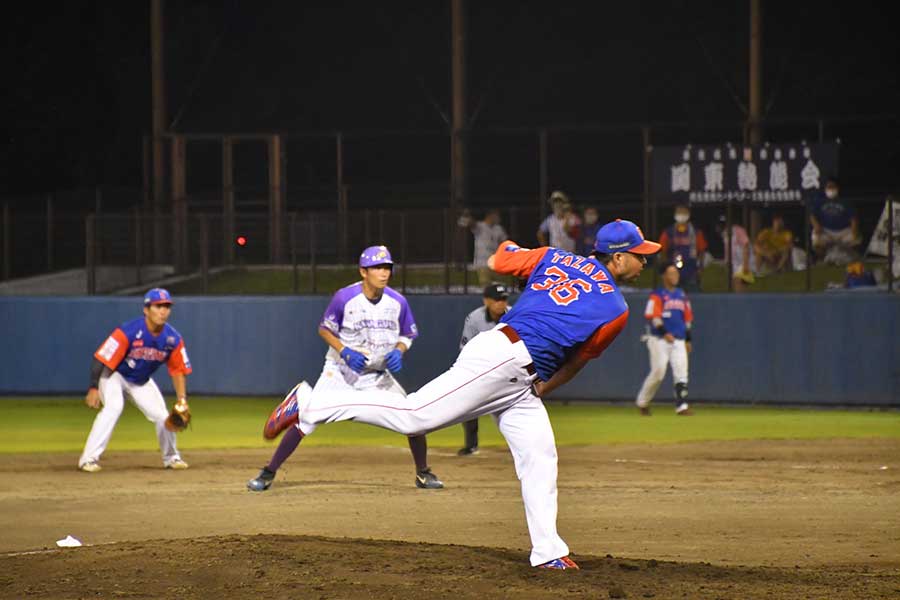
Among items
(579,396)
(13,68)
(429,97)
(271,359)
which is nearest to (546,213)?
(579,396)

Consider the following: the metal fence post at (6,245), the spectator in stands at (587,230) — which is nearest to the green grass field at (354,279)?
the spectator in stands at (587,230)

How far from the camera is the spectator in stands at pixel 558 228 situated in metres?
22.9

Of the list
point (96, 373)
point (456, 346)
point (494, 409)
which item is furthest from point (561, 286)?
point (456, 346)

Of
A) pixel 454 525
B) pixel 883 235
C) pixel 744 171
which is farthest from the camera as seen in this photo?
pixel 744 171

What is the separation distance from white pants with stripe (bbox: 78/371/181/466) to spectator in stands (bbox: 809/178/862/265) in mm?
11731

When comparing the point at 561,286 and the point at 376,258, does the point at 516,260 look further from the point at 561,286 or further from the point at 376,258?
the point at 376,258

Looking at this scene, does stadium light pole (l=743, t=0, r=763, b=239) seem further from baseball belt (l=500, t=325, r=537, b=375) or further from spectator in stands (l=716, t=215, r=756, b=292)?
baseball belt (l=500, t=325, r=537, b=375)

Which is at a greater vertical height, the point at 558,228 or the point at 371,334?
the point at 558,228

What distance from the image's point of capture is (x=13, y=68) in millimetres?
39312

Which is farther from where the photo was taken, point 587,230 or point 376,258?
point 587,230

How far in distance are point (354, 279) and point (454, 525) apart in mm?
13930

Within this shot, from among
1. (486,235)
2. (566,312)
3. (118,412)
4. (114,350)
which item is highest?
(486,235)

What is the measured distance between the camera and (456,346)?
2252 centimetres

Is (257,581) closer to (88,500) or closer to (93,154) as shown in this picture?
(88,500)
